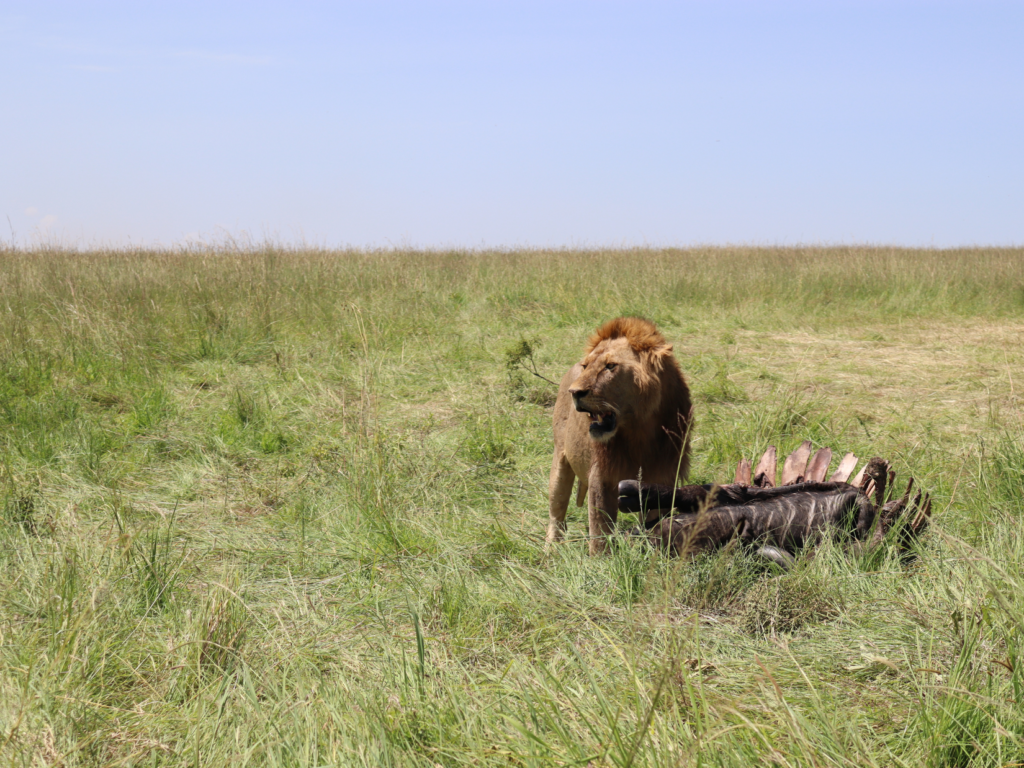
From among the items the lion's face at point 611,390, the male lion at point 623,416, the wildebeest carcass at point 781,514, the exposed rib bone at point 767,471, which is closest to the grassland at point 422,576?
the wildebeest carcass at point 781,514

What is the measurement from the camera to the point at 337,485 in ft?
13.4

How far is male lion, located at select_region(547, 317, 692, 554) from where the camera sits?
2.89 m

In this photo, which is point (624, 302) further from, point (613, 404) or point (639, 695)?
point (639, 695)

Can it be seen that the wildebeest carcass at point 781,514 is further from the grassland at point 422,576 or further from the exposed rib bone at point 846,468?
the exposed rib bone at point 846,468

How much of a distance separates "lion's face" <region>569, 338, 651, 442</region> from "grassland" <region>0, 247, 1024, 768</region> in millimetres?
503

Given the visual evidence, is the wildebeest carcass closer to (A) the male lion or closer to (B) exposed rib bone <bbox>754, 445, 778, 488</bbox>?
(A) the male lion

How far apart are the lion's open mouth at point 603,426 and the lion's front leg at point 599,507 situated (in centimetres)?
24

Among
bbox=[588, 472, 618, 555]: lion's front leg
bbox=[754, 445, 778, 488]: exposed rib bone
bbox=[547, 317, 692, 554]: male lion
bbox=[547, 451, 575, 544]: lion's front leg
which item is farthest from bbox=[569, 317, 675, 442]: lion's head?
bbox=[754, 445, 778, 488]: exposed rib bone

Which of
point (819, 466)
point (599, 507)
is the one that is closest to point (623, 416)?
point (599, 507)

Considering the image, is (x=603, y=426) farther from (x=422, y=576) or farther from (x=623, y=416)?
(x=422, y=576)

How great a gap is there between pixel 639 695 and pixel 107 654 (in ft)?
5.28

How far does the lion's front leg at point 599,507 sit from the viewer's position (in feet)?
9.86

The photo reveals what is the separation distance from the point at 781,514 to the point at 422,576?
4.65 ft

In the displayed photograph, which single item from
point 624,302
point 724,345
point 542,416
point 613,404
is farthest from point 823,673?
point 624,302
